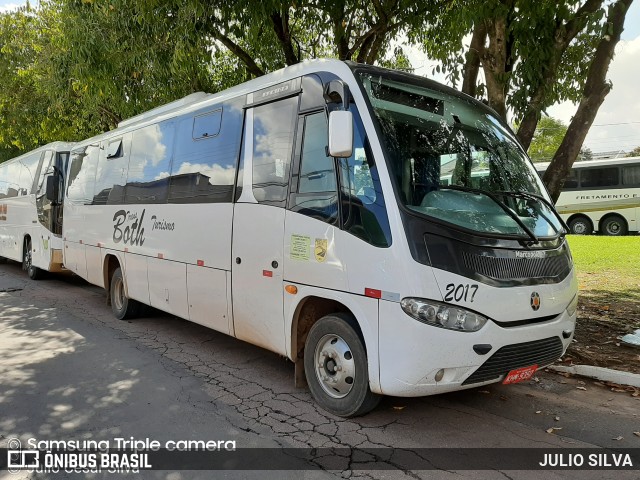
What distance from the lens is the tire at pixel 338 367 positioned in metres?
4.19

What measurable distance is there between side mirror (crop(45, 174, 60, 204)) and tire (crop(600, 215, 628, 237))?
74.3 feet

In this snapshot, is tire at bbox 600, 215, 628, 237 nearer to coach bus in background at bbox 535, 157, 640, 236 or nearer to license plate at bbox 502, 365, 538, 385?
coach bus in background at bbox 535, 157, 640, 236

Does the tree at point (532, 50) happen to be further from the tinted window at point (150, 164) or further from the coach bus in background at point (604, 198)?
the coach bus in background at point (604, 198)

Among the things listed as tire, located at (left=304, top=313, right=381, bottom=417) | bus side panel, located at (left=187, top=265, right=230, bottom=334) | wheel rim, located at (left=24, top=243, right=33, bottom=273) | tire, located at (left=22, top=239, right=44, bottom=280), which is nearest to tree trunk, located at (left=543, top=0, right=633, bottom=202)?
tire, located at (left=304, top=313, right=381, bottom=417)

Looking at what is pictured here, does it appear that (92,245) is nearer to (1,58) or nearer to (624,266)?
(624,266)

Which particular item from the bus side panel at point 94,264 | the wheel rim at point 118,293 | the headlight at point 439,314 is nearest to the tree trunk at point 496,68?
the headlight at point 439,314

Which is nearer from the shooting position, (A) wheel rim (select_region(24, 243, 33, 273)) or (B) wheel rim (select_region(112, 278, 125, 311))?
(B) wheel rim (select_region(112, 278, 125, 311))

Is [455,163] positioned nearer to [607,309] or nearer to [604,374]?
[604,374]

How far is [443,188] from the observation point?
4180 millimetres

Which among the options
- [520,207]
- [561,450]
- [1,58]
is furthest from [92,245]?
[1,58]

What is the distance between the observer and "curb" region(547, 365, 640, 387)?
5141mm

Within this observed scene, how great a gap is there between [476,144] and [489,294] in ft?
5.35
